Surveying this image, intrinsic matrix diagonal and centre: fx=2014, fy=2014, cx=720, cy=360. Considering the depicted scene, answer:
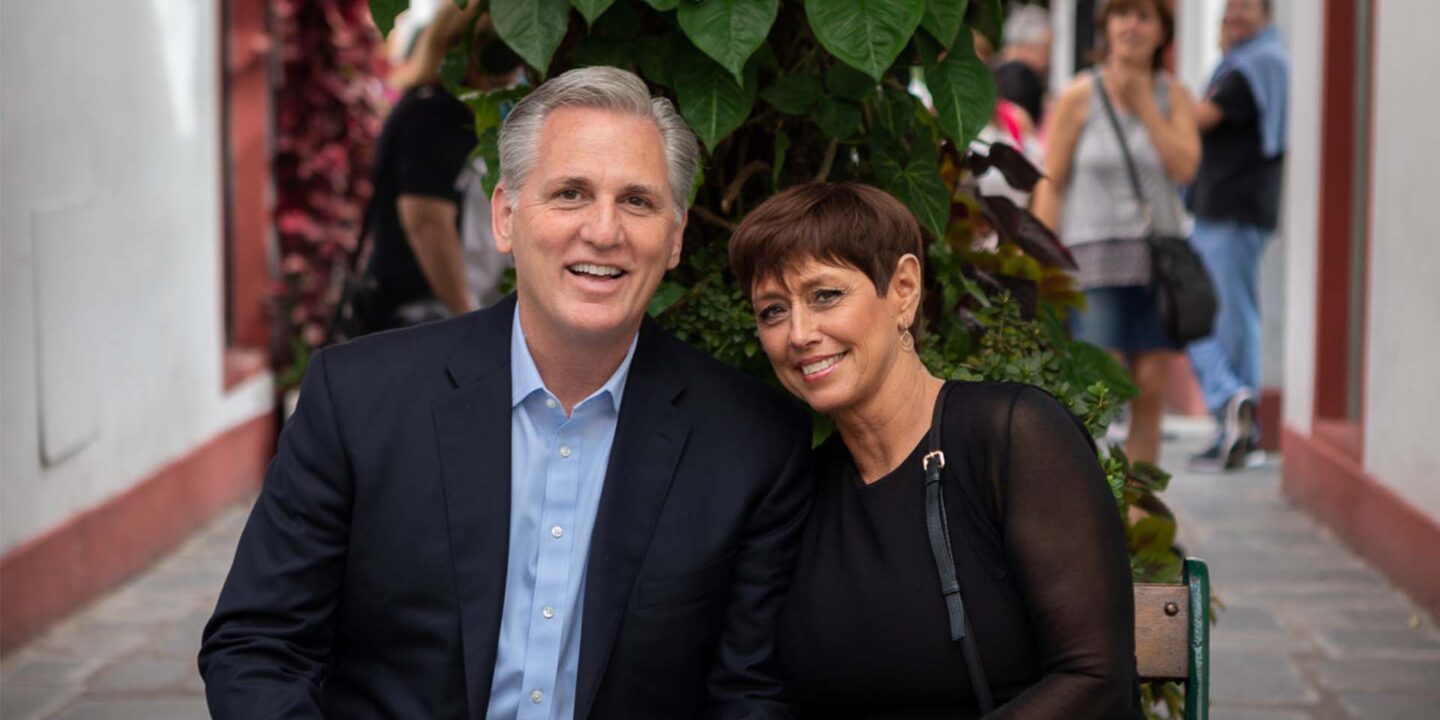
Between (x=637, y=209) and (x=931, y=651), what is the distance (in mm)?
781

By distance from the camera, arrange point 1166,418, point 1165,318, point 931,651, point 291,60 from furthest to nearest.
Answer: point 1166,418 < point 291,60 < point 1165,318 < point 931,651

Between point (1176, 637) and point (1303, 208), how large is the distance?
6.73m

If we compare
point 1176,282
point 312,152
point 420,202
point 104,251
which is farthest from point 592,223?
point 312,152

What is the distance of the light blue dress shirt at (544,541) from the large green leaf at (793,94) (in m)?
0.60

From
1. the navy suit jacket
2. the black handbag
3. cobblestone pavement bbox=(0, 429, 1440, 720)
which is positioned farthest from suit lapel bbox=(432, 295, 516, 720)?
the black handbag

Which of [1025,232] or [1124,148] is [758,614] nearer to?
[1025,232]

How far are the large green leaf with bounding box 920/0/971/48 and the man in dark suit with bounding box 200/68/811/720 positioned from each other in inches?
16.9

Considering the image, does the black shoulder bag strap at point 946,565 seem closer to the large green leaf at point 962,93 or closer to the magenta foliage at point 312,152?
the large green leaf at point 962,93

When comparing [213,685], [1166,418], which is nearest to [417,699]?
[213,685]

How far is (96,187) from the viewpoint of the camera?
687cm

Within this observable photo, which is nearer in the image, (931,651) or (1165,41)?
(931,651)

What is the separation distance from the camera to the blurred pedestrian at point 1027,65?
32.9 ft

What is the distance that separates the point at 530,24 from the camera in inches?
122

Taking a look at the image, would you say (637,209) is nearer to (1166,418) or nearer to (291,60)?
(291,60)
